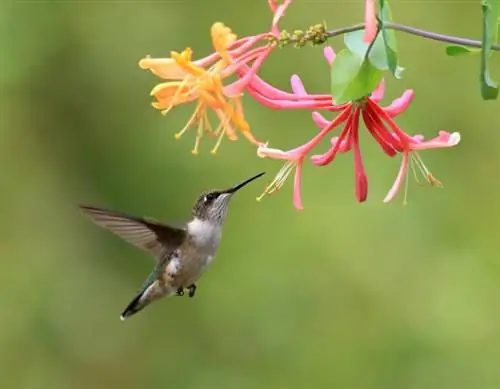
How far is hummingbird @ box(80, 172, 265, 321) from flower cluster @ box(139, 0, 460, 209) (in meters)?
0.50

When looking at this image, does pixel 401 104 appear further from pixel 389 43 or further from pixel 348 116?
pixel 389 43

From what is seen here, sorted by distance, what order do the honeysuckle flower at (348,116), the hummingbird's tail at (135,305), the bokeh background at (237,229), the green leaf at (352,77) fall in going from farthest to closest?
the bokeh background at (237,229), the hummingbird's tail at (135,305), the honeysuckle flower at (348,116), the green leaf at (352,77)

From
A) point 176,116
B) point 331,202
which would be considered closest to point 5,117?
point 176,116

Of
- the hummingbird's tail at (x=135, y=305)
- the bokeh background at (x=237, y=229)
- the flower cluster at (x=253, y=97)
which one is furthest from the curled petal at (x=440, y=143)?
the bokeh background at (x=237, y=229)

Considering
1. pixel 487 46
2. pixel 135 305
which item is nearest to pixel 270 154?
pixel 487 46

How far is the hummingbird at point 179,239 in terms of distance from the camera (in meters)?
1.70

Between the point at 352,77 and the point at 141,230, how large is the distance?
2.59 ft

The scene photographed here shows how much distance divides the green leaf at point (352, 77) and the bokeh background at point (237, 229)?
2027 mm

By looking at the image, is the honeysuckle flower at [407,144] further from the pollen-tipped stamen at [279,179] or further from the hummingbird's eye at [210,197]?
the hummingbird's eye at [210,197]

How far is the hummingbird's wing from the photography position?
1.60 meters

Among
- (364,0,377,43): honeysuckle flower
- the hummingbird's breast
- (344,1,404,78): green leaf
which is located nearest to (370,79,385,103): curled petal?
(344,1,404,78): green leaf

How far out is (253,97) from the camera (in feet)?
3.70

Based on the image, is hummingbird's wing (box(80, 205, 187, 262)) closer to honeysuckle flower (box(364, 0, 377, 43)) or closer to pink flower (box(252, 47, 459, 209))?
pink flower (box(252, 47, 459, 209))

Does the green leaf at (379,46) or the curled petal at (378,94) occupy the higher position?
the green leaf at (379,46)
